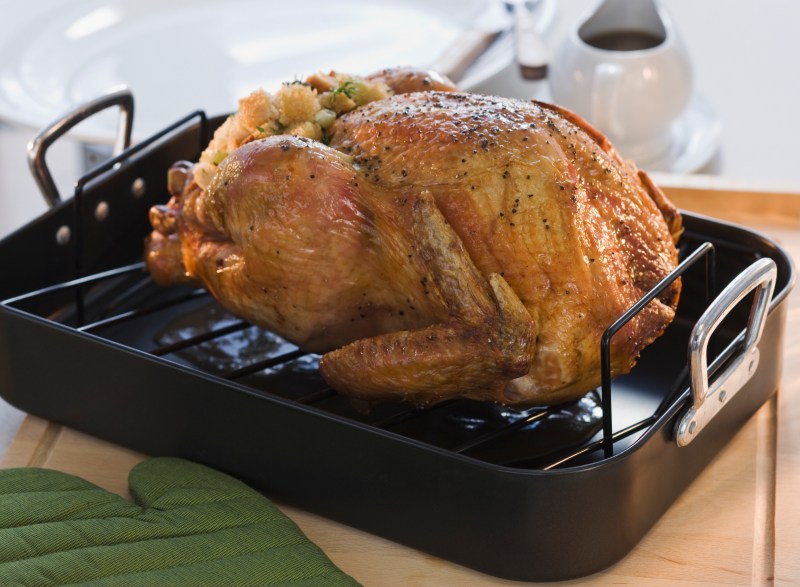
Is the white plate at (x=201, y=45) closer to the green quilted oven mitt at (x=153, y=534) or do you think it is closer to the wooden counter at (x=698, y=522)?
the wooden counter at (x=698, y=522)

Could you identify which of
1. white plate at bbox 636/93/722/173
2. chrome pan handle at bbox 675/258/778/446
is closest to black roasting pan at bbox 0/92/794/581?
chrome pan handle at bbox 675/258/778/446

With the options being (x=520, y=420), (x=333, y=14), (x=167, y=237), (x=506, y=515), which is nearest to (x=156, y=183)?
(x=167, y=237)

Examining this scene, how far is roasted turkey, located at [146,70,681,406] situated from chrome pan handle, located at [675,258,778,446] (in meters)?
0.11

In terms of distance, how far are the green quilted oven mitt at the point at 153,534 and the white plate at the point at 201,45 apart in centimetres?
137

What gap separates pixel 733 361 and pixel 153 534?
781 mm

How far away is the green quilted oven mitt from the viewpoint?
1.38m

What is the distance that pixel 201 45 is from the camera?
3.09 metres

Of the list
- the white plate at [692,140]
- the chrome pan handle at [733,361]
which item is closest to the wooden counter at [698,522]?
the chrome pan handle at [733,361]

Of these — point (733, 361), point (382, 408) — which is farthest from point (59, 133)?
point (733, 361)

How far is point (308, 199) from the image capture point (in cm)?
157

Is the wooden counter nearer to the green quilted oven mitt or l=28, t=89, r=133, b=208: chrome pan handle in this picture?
the green quilted oven mitt

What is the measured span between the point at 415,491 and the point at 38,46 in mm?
2022

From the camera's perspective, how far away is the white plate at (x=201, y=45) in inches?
114

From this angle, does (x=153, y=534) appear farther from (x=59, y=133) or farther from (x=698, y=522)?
(x=59, y=133)
